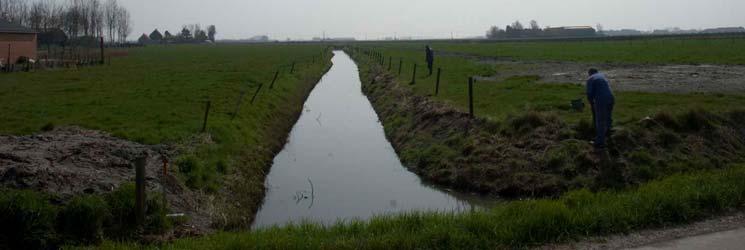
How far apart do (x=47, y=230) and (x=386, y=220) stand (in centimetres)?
476

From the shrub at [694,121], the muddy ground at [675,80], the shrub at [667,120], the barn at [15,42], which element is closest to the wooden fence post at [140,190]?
the shrub at [667,120]

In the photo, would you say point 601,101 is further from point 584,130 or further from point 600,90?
point 584,130

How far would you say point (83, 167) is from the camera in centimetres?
1107

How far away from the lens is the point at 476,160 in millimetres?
14438

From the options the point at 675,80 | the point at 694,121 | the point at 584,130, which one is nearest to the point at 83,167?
the point at 584,130

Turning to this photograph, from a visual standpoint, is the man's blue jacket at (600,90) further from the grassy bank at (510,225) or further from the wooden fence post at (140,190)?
the wooden fence post at (140,190)

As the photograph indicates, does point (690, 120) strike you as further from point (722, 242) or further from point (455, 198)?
point (722, 242)

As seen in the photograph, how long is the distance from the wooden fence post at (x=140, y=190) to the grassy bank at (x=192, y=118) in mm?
1470

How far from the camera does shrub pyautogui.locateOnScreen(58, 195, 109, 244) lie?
8672 millimetres

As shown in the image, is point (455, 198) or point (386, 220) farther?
point (455, 198)

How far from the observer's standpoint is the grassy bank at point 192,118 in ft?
41.7

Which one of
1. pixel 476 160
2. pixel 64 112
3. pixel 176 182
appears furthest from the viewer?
pixel 64 112

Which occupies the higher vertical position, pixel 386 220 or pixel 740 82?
pixel 740 82

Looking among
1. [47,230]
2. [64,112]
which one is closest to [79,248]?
[47,230]
